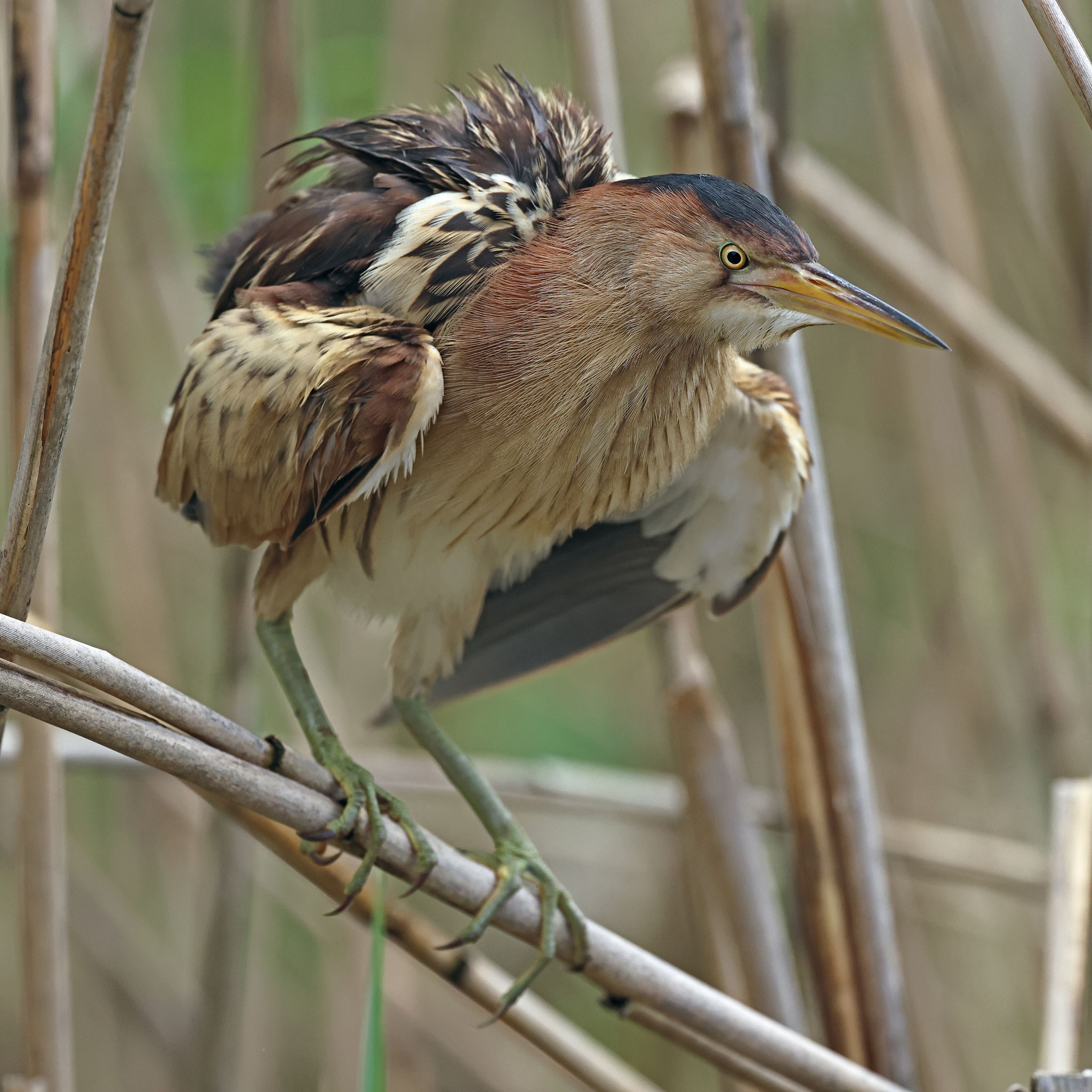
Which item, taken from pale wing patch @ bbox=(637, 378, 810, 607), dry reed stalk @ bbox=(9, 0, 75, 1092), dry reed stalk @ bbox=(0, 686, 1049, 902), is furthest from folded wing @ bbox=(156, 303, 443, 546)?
dry reed stalk @ bbox=(0, 686, 1049, 902)

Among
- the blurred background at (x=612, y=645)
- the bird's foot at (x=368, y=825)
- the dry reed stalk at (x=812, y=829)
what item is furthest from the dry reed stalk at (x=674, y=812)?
the bird's foot at (x=368, y=825)

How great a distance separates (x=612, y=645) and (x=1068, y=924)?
3.93 ft

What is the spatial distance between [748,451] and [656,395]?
22 cm

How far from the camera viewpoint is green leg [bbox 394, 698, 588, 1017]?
4.42 ft

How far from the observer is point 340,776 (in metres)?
1.34

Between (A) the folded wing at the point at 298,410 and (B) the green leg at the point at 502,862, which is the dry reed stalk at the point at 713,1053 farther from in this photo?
(A) the folded wing at the point at 298,410

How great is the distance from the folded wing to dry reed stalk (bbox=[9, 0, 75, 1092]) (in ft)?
0.55

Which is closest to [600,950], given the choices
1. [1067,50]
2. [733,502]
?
[733,502]

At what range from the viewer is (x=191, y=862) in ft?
8.10

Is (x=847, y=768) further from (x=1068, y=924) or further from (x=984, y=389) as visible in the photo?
(x=984, y=389)

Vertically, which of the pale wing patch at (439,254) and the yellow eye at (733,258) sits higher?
the pale wing patch at (439,254)

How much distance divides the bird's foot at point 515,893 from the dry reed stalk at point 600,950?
0.04 ft

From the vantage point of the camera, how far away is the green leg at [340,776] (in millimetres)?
1259

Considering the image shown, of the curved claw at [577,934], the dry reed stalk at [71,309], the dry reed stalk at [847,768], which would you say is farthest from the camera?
the dry reed stalk at [847,768]
